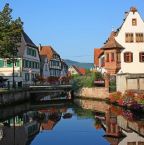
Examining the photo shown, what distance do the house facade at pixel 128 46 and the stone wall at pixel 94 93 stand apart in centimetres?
383

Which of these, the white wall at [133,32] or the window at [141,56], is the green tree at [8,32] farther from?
the window at [141,56]

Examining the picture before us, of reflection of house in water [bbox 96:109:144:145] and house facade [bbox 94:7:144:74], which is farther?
house facade [bbox 94:7:144:74]

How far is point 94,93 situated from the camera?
252 ft

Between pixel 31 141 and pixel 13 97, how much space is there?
111 feet

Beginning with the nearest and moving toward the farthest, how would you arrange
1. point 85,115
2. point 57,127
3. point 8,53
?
point 57,127, point 85,115, point 8,53

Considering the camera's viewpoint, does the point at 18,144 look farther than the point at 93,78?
No

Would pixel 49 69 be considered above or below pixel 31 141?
above

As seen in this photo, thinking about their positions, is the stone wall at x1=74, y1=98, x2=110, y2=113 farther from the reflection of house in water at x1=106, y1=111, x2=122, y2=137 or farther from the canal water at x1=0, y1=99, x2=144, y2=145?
the reflection of house in water at x1=106, y1=111, x2=122, y2=137

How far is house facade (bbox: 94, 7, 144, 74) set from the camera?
7312cm

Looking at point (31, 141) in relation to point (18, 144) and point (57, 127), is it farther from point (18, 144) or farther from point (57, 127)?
point (57, 127)

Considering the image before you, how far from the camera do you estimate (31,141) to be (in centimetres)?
3030

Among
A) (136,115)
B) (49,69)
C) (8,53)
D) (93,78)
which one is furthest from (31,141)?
(49,69)

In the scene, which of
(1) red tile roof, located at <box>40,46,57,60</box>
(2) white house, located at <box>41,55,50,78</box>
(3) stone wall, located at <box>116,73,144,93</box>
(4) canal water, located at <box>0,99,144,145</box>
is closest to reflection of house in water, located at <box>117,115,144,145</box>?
(4) canal water, located at <box>0,99,144,145</box>

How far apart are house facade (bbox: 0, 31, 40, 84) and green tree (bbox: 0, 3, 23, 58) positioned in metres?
23.7
